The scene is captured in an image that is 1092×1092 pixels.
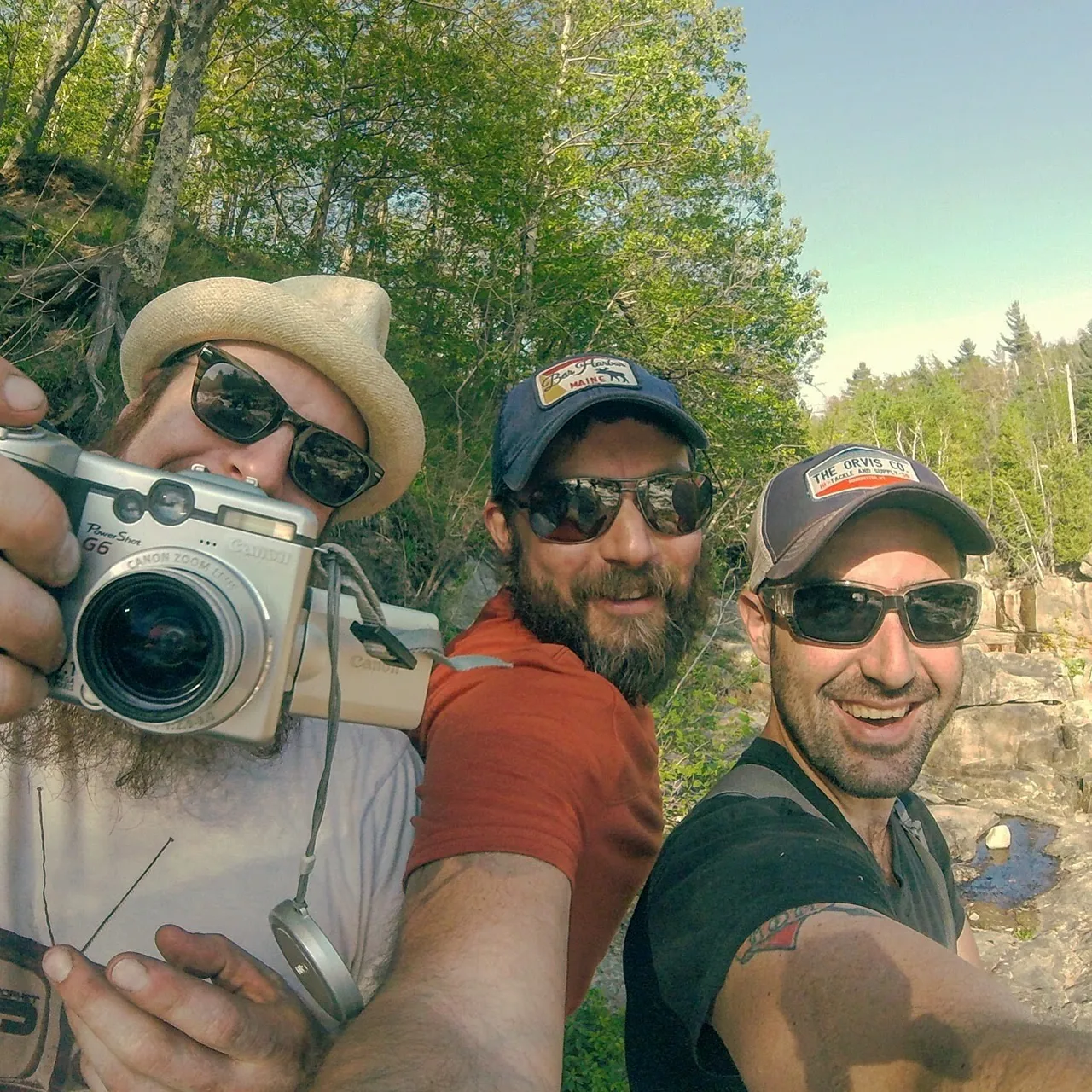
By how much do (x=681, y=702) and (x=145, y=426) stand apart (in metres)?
5.82

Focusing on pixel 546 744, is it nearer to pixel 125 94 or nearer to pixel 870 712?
pixel 870 712

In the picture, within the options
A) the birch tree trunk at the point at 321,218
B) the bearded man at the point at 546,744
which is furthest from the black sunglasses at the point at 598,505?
the birch tree trunk at the point at 321,218

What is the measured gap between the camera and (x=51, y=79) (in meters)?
8.93

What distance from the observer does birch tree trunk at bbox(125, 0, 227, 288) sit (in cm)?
694

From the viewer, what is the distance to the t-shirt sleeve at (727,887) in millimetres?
1335

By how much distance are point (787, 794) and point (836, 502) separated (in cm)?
71

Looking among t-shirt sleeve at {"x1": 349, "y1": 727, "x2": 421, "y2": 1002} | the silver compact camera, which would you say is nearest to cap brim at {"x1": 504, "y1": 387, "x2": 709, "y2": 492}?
t-shirt sleeve at {"x1": 349, "y1": 727, "x2": 421, "y2": 1002}

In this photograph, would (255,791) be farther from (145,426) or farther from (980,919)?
(980,919)

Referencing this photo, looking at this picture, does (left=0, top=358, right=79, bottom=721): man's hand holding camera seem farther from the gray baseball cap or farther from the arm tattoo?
the gray baseball cap

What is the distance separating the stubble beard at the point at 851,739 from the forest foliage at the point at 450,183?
7294mm

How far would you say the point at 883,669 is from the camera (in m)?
A: 1.97

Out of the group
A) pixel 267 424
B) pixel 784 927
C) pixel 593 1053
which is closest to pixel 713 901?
pixel 784 927

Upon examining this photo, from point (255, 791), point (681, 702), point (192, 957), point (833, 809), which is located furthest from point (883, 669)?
point (681, 702)

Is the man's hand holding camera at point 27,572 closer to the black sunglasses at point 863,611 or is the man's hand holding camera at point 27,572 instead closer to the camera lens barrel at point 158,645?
the camera lens barrel at point 158,645
